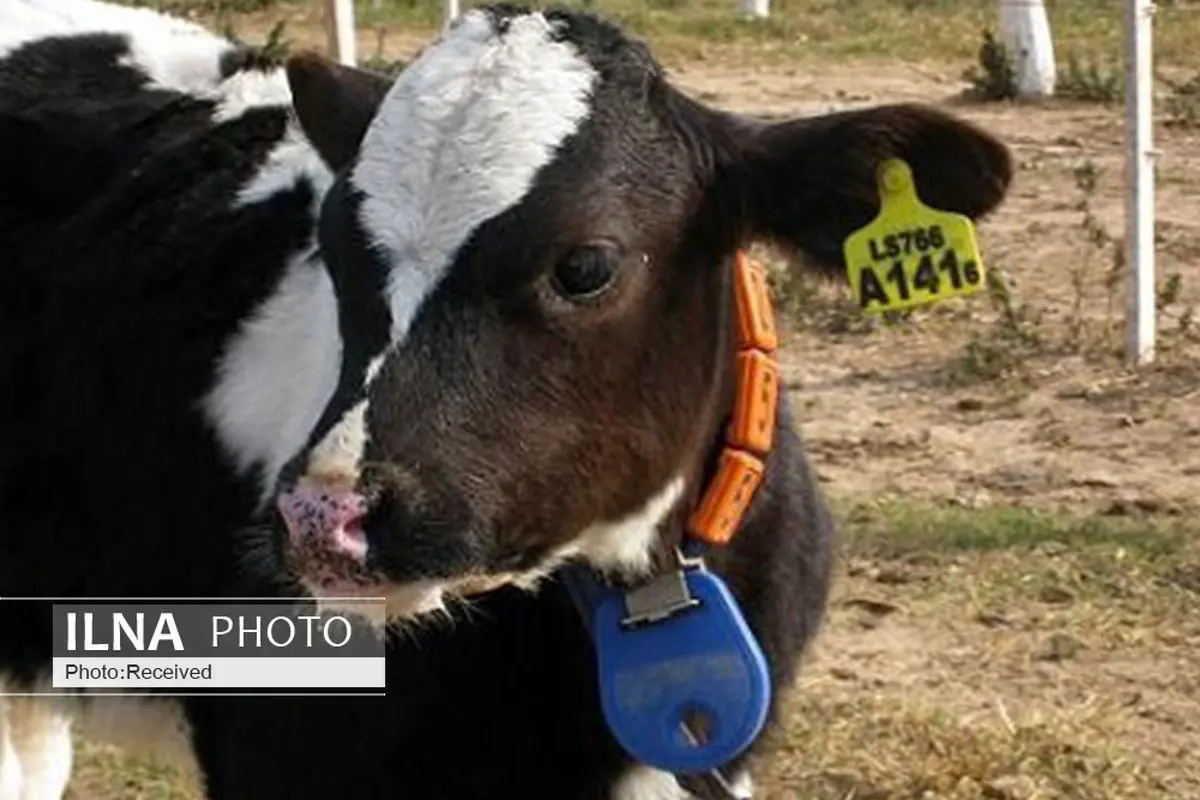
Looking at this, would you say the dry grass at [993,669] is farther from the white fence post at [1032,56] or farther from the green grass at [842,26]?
the green grass at [842,26]

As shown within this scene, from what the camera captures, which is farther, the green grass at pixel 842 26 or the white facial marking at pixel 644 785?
the green grass at pixel 842 26

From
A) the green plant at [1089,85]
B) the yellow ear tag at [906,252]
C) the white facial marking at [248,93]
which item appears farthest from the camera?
the green plant at [1089,85]

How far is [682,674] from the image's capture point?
335 centimetres

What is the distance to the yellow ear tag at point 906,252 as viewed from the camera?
3258 mm

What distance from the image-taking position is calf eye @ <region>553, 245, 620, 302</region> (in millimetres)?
2980

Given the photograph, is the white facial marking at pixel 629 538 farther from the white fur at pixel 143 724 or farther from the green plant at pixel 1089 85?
the green plant at pixel 1089 85

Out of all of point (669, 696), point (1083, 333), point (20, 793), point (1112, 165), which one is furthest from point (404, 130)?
point (1112, 165)

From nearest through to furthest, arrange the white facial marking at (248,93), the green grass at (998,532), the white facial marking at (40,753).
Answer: the white facial marking at (248,93)
the white facial marking at (40,753)
the green grass at (998,532)

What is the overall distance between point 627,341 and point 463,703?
1.87 feet

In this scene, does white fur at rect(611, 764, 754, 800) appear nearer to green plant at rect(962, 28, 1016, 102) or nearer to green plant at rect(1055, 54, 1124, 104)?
green plant at rect(1055, 54, 1124, 104)

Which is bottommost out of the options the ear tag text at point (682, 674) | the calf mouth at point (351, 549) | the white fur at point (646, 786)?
the white fur at point (646, 786)

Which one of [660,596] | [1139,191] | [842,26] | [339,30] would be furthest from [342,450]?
[842,26]

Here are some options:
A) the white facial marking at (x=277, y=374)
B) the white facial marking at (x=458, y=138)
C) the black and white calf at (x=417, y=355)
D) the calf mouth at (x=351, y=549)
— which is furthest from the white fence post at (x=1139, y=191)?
the calf mouth at (x=351, y=549)

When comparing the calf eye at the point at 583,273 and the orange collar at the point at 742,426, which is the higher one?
the calf eye at the point at 583,273
